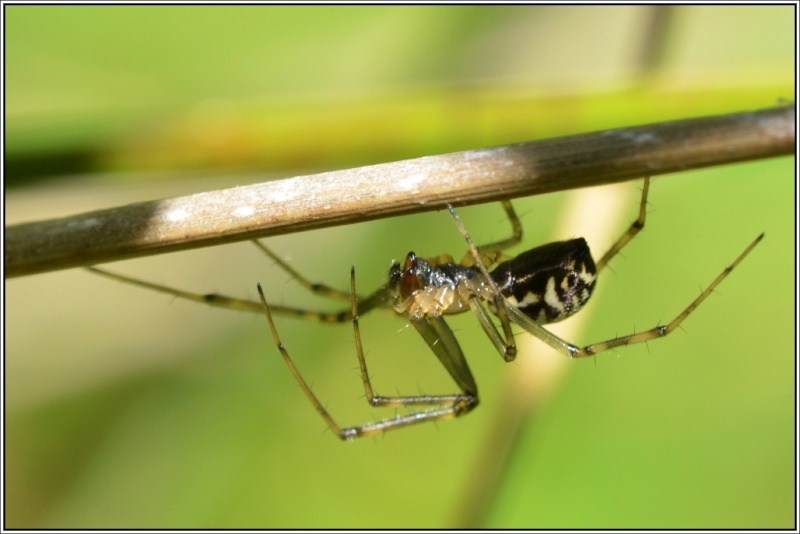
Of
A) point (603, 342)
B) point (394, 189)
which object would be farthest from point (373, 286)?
point (394, 189)

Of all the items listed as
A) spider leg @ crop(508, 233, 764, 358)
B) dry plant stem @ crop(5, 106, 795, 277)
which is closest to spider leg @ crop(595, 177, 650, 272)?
spider leg @ crop(508, 233, 764, 358)

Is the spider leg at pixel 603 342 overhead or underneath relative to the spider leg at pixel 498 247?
underneath

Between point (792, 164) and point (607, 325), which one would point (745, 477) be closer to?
point (607, 325)

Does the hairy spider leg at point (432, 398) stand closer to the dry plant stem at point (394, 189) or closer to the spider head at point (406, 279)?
the spider head at point (406, 279)

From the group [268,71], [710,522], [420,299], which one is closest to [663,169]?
[420,299]

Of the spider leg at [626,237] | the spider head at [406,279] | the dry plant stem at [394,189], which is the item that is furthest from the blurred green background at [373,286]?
the dry plant stem at [394,189]

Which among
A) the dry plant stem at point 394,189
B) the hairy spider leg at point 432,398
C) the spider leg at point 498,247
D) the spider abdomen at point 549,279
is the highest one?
the dry plant stem at point 394,189
